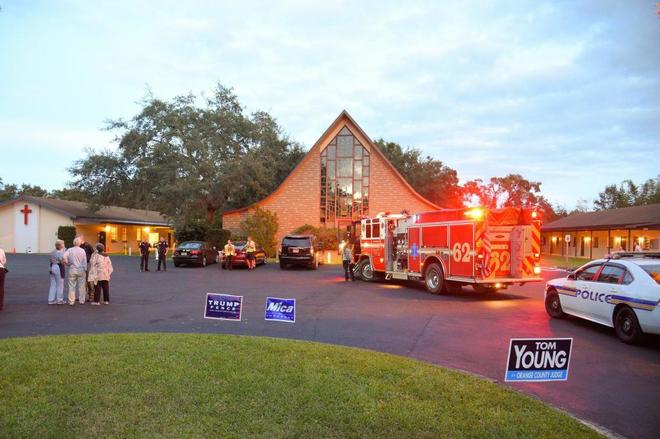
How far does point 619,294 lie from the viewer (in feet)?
31.2

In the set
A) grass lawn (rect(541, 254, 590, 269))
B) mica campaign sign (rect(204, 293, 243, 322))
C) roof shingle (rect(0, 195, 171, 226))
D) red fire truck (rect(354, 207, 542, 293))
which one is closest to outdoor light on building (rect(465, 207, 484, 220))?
red fire truck (rect(354, 207, 542, 293))

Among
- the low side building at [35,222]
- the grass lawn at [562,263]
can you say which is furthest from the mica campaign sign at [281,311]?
the low side building at [35,222]

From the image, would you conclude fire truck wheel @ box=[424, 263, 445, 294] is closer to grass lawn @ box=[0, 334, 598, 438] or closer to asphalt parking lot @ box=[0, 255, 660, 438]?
asphalt parking lot @ box=[0, 255, 660, 438]

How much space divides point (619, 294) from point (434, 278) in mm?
7650

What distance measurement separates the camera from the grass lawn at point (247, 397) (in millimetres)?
4758

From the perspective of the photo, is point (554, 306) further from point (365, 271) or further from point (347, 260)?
point (347, 260)

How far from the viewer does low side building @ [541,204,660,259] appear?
38438 mm

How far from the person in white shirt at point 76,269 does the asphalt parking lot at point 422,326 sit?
0.69m

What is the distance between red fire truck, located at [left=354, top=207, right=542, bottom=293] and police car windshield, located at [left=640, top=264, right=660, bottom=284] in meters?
5.81

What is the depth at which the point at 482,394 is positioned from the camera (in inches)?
229

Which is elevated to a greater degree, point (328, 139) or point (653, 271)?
point (328, 139)

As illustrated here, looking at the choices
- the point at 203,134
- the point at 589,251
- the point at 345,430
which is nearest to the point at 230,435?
the point at 345,430

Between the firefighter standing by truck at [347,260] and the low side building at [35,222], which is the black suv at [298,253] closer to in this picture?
the firefighter standing by truck at [347,260]

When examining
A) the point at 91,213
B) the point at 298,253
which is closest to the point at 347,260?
the point at 298,253
